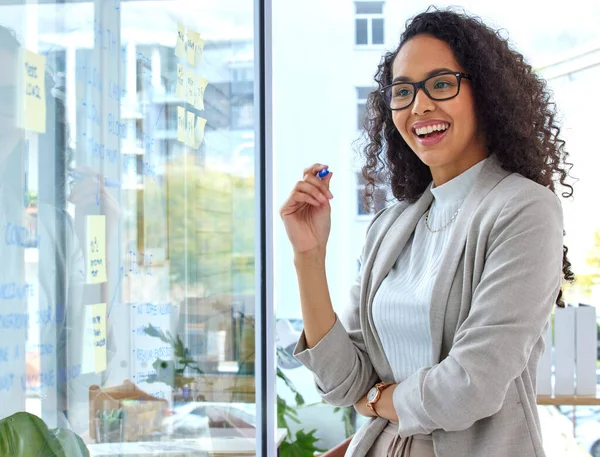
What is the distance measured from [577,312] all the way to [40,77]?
7.51 ft

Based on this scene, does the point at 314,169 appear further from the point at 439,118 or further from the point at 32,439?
the point at 32,439

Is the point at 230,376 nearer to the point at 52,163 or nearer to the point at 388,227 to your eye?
the point at 388,227

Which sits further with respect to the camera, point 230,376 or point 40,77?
point 230,376

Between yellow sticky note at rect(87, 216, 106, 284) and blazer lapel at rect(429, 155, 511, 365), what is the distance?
533 mm

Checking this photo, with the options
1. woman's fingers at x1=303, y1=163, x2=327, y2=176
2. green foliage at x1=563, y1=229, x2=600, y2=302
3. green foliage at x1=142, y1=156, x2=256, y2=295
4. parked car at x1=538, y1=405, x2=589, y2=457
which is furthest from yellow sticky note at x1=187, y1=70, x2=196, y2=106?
green foliage at x1=563, y1=229, x2=600, y2=302

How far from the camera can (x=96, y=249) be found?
1.05 metres

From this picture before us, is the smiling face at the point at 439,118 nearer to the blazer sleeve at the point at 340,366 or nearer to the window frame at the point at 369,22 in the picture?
the blazer sleeve at the point at 340,366

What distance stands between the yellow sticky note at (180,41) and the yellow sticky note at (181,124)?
4.5 inches

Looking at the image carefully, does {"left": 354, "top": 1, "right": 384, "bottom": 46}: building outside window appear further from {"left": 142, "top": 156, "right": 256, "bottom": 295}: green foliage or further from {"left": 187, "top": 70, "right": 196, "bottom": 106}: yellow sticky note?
{"left": 187, "top": 70, "right": 196, "bottom": 106}: yellow sticky note

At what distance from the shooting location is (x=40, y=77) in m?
0.87

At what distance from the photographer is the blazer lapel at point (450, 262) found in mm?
1080

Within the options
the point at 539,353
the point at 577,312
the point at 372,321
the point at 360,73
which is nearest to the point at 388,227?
the point at 372,321

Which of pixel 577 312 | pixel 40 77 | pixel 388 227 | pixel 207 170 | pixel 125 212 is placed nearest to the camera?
pixel 40 77

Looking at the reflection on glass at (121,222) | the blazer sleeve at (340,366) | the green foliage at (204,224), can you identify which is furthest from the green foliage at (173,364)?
the blazer sleeve at (340,366)
